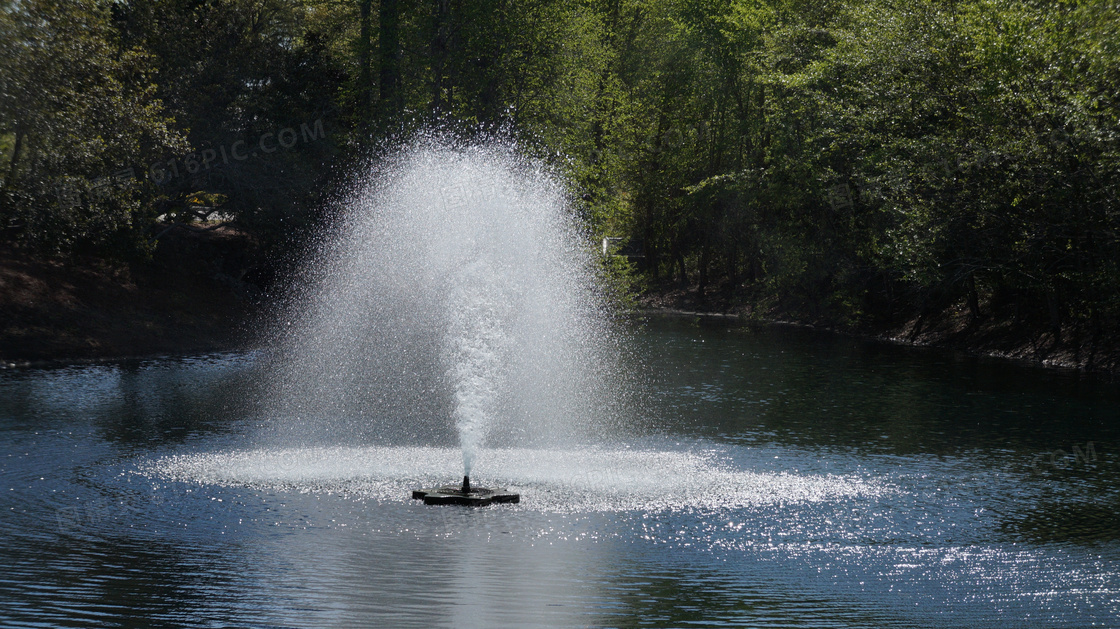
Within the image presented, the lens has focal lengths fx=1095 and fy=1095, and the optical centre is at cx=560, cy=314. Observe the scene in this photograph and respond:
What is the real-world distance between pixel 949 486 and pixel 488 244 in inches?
476

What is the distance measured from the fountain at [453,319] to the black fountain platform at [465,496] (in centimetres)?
3

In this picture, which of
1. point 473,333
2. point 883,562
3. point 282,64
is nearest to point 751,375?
point 473,333


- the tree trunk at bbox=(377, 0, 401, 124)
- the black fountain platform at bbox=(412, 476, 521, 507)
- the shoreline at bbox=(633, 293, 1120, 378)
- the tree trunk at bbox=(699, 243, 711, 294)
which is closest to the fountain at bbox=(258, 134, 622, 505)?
the black fountain platform at bbox=(412, 476, 521, 507)

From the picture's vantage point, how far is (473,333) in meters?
38.4

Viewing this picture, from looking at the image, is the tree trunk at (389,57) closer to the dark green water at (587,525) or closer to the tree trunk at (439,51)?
the tree trunk at (439,51)

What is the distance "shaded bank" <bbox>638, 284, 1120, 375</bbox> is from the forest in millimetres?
363

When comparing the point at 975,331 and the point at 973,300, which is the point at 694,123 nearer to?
the point at 973,300

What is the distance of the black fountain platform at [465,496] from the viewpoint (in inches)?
719

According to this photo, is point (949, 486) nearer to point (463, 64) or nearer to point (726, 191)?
point (463, 64)

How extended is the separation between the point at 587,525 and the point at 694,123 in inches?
2391

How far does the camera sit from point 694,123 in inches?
2955

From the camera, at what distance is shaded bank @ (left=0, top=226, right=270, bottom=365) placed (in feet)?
133

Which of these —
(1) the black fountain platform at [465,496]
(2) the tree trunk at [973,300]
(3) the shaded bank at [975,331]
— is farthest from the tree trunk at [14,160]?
(3) the shaded bank at [975,331]

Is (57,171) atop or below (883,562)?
atop
